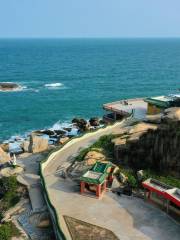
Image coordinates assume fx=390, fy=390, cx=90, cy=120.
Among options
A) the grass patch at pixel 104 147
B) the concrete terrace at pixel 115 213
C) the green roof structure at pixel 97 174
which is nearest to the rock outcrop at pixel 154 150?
the grass patch at pixel 104 147

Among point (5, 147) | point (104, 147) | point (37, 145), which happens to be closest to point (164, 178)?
point (104, 147)

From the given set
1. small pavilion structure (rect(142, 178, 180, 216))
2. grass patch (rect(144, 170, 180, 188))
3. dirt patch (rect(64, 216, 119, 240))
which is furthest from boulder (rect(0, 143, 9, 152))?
small pavilion structure (rect(142, 178, 180, 216))

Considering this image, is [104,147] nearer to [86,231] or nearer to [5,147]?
[86,231]

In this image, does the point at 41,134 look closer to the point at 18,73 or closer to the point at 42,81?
the point at 42,81

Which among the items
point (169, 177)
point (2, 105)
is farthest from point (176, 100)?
point (2, 105)

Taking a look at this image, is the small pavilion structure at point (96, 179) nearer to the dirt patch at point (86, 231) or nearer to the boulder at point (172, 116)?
the dirt patch at point (86, 231)
